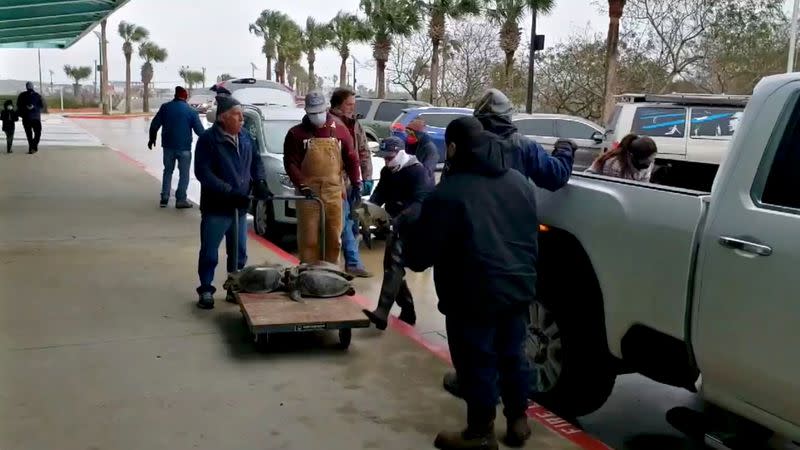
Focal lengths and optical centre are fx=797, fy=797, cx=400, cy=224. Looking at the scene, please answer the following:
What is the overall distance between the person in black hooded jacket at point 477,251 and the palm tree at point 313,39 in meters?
56.9

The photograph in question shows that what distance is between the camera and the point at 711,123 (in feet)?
40.5

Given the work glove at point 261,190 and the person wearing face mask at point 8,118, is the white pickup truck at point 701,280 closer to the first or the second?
the work glove at point 261,190

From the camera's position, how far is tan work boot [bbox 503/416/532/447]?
3893 mm

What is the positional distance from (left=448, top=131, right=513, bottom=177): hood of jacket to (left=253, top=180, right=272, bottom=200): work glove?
293 cm

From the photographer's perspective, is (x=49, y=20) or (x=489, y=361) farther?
(x=49, y=20)

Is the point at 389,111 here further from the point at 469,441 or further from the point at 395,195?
the point at 469,441

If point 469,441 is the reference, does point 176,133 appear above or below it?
above

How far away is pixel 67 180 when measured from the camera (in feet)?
47.2

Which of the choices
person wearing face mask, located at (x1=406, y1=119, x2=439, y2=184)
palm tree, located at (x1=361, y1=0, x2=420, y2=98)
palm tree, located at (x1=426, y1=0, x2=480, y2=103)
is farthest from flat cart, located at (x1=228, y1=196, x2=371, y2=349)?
palm tree, located at (x1=361, y1=0, x2=420, y2=98)

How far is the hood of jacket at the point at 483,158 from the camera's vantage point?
3.53 m

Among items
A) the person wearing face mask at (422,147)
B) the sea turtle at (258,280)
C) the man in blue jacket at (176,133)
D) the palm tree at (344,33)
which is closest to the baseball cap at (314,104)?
the person wearing face mask at (422,147)

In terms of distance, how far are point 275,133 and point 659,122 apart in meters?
6.00

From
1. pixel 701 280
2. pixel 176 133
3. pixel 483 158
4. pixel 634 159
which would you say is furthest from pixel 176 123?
pixel 701 280

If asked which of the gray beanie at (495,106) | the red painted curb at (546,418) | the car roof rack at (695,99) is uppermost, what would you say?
the car roof rack at (695,99)
